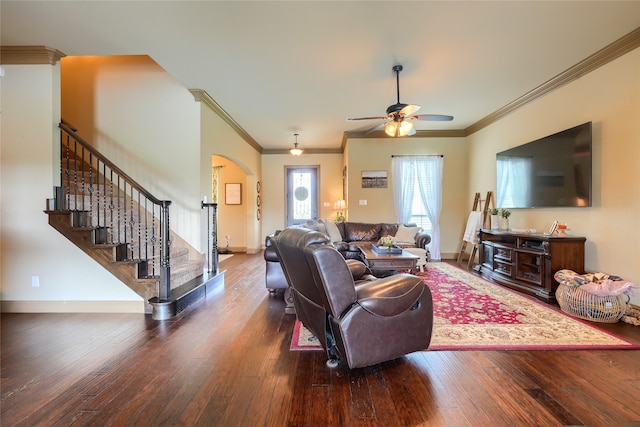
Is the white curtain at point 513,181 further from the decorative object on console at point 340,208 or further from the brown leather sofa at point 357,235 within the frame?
the decorative object on console at point 340,208

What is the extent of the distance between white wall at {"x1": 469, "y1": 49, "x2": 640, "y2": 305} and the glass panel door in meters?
5.28

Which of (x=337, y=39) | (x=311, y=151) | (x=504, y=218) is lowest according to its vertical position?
(x=504, y=218)

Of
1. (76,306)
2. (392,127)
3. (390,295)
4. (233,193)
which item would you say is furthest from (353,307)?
(233,193)

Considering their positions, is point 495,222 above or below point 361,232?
above

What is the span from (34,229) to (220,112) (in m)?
2.99

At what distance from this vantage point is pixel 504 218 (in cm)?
464

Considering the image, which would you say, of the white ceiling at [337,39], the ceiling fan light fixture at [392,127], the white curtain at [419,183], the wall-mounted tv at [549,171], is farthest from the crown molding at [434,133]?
the ceiling fan light fixture at [392,127]

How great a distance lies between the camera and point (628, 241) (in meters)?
2.91

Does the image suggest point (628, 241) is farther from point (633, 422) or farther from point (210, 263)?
point (210, 263)

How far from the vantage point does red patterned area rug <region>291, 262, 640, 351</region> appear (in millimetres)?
2266

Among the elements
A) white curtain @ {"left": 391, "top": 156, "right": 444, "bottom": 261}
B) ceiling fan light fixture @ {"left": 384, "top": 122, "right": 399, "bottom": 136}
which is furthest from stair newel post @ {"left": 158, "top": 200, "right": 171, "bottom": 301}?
white curtain @ {"left": 391, "top": 156, "right": 444, "bottom": 261}

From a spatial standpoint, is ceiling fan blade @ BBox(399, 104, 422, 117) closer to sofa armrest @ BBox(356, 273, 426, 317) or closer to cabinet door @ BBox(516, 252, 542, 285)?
sofa armrest @ BBox(356, 273, 426, 317)

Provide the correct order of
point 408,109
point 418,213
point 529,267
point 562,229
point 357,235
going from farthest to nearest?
1. point 418,213
2. point 357,235
3. point 529,267
4. point 562,229
5. point 408,109

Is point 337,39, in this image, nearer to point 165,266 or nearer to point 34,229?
point 165,266
